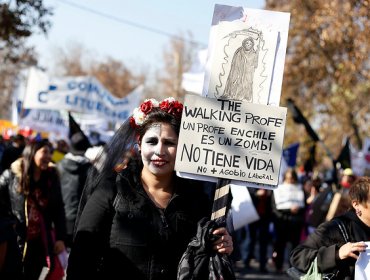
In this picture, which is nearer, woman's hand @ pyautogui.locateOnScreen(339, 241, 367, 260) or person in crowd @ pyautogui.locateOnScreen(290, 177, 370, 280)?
woman's hand @ pyautogui.locateOnScreen(339, 241, 367, 260)

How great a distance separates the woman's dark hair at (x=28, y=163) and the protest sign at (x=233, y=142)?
3391 mm

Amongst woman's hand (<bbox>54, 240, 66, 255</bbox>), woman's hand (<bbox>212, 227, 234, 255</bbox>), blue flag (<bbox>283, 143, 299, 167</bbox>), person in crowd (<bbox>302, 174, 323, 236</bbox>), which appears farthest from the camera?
blue flag (<bbox>283, 143, 299, 167</bbox>)

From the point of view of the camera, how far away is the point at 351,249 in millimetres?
4688

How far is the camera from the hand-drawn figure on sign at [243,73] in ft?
14.1

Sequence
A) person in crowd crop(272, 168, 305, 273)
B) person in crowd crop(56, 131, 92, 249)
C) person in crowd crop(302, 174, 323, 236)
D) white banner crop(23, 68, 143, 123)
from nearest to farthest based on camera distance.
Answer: person in crowd crop(56, 131, 92, 249)
person in crowd crop(302, 174, 323, 236)
person in crowd crop(272, 168, 305, 273)
white banner crop(23, 68, 143, 123)

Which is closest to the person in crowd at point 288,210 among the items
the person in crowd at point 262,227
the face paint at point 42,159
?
the person in crowd at point 262,227

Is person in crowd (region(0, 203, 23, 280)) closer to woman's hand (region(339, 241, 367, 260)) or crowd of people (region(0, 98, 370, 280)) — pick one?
crowd of people (region(0, 98, 370, 280))

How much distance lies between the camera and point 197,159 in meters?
4.25

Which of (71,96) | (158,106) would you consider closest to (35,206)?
(158,106)

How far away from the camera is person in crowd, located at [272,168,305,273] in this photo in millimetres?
13195

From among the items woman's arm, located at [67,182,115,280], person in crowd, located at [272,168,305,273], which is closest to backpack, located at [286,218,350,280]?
woman's arm, located at [67,182,115,280]

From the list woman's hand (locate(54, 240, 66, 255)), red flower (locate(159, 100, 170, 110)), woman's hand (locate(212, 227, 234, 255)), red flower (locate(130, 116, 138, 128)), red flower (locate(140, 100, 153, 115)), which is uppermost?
red flower (locate(159, 100, 170, 110))

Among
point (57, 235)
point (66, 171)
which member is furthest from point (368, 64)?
point (57, 235)

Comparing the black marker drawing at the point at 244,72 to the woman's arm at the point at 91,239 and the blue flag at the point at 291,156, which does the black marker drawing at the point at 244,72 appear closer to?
the woman's arm at the point at 91,239
